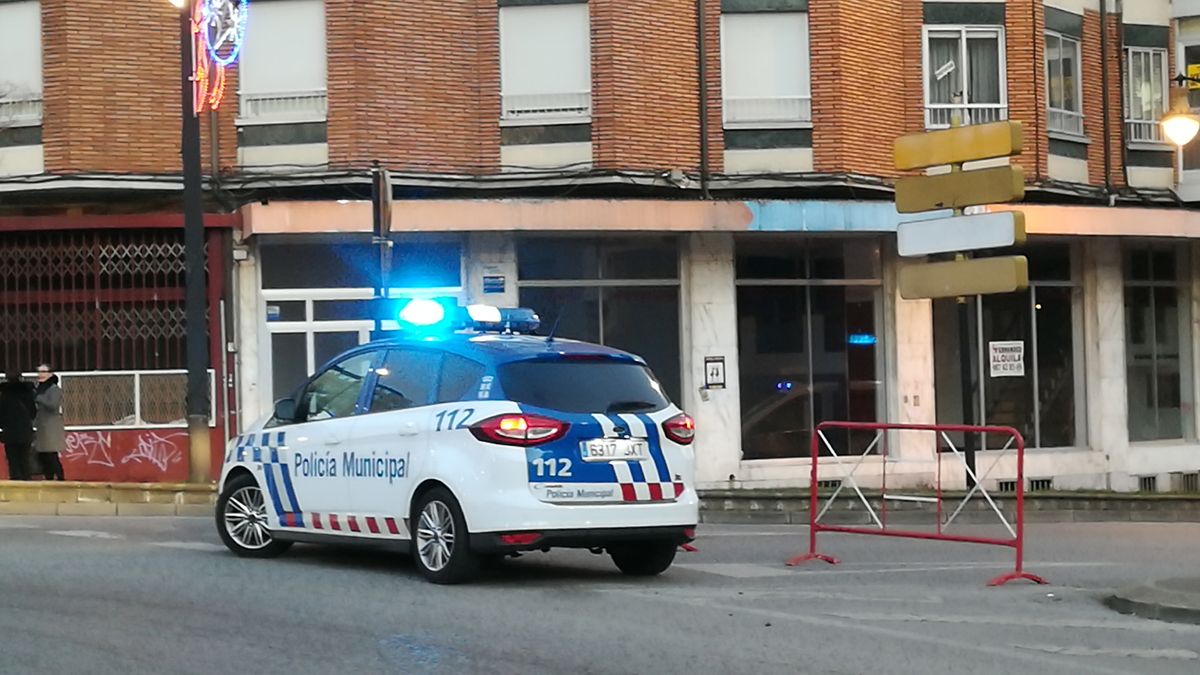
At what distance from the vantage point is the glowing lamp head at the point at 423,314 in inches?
504

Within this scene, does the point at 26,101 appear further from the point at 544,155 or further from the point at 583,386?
the point at 583,386

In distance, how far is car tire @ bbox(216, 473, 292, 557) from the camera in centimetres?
1340

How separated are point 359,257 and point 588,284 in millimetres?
3107

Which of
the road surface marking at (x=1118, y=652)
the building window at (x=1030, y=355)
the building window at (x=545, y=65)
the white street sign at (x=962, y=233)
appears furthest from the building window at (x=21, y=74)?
the road surface marking at (x=1118, y=652)

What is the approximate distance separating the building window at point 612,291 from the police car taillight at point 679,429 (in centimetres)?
1204

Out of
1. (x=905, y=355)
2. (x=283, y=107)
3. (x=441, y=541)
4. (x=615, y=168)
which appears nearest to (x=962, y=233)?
(x=441, y=541)

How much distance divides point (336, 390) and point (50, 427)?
10.1 metres

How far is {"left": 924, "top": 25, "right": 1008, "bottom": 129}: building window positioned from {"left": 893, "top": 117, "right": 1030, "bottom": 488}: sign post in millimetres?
6823

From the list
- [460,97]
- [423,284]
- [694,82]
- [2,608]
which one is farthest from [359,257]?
[2,608]

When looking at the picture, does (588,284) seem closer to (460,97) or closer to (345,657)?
(460,97)

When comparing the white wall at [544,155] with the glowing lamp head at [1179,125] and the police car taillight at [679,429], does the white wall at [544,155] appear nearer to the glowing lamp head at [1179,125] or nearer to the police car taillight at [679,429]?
the glowing lamp head at [1179,125]

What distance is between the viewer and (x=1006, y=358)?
87.9 feet

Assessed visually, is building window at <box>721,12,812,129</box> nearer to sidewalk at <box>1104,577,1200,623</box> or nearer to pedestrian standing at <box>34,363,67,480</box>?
pedestrian standing at <box>34,363,67,480</box>

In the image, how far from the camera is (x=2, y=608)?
10.4m
